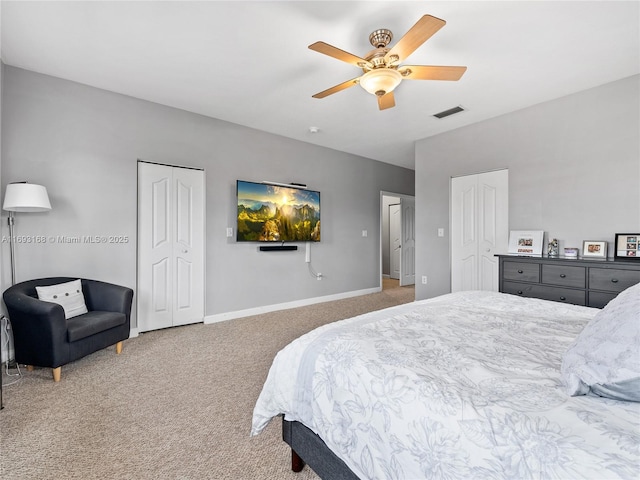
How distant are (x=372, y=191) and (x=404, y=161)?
0.90 meters

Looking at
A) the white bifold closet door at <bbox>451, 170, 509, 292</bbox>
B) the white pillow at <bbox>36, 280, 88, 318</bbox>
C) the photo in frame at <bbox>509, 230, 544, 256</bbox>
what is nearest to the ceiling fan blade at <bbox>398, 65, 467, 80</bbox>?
the white bifold closet door at <bbox>451, 170, 509, 292</bbox>

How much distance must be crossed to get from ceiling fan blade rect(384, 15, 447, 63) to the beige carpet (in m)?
2.45

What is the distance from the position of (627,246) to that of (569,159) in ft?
3.45

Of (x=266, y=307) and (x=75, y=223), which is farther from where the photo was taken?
(x=266, y=307)

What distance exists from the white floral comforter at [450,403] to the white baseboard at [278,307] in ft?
9.13

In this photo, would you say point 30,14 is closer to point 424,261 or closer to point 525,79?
point 525,79

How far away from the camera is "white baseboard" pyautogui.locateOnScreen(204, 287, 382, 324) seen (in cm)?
397

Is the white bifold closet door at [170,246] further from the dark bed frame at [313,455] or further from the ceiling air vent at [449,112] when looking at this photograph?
the ceiling air vent at [449,112]

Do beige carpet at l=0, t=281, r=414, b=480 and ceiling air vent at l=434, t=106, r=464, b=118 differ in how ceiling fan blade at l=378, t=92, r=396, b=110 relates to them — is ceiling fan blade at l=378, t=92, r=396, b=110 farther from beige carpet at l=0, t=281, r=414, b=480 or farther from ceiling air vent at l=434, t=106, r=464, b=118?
beige carpet at l=0, t=281, r=414, b=480

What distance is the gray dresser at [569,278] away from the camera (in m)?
2.55

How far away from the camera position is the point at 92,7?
6.70ft

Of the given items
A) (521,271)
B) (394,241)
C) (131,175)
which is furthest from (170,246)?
(394,241)

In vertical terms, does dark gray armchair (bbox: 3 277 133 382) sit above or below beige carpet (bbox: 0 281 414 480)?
above

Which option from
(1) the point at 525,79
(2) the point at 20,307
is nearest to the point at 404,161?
(1) the point at 525,79
